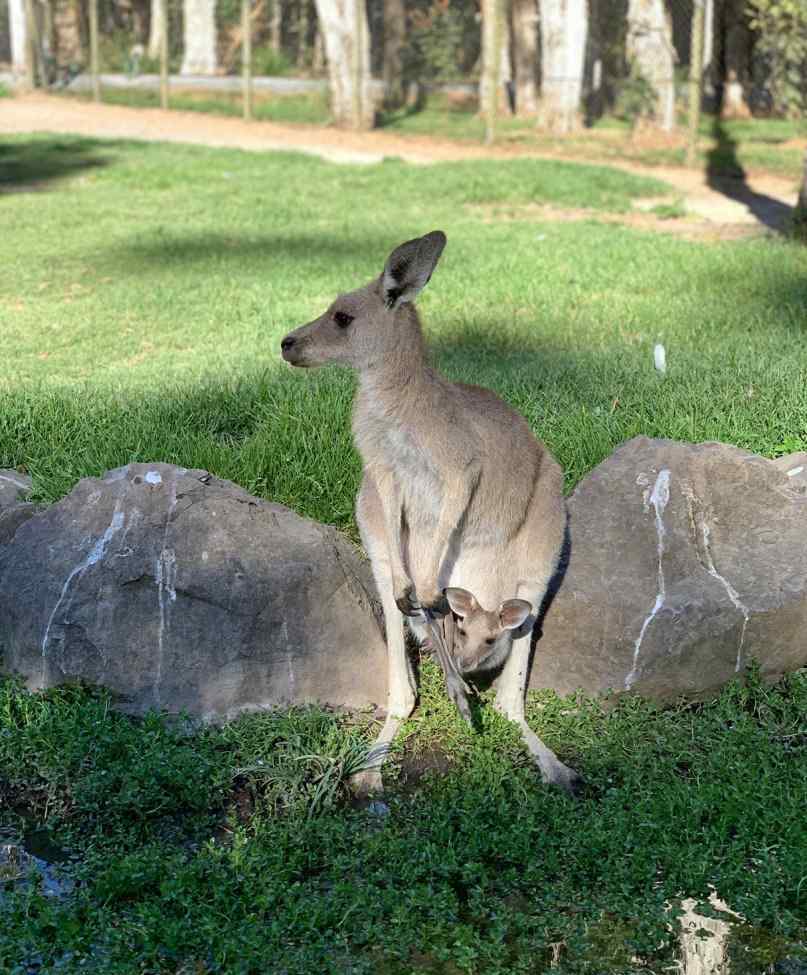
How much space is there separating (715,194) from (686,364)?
25.4ft

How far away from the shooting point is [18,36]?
23594 mm

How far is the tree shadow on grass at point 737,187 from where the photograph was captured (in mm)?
12000

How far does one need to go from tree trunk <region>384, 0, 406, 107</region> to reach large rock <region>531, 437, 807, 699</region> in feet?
65.6

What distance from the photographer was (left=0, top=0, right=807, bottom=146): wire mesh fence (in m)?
17.9

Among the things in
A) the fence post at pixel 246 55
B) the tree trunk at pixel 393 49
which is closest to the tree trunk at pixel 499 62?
the tree trunk at pixel 393 49

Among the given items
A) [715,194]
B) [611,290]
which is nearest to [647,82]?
[715,194]

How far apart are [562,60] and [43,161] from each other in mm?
6953

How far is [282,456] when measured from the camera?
5.10 meters

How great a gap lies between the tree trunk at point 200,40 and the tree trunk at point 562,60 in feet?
41.9

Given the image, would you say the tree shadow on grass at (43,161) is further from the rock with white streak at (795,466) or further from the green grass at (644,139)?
the rock with white streak at (795,466)

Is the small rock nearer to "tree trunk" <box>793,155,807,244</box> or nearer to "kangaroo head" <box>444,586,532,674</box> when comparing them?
"kangaroo head" <box>444,586,532,674</box>

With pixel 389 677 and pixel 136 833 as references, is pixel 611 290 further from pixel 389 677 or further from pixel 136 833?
pixel 136 833

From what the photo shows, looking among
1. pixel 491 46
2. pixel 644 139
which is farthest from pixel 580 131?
pixel 491 46

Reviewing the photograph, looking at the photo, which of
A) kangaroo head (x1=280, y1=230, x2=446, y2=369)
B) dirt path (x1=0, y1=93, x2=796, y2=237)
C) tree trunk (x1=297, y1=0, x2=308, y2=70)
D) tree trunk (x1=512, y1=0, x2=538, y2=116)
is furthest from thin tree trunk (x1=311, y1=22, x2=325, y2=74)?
kangaroo head (x1=280, y1=230, x2=446, y2=369)
